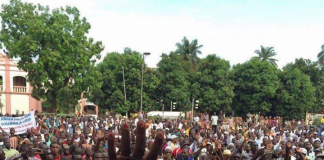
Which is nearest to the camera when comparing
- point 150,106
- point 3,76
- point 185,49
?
point 150,106

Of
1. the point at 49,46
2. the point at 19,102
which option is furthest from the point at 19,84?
the point at 49,46

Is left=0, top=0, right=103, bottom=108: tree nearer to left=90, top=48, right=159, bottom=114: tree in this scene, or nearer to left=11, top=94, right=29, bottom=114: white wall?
left=90, top=48, right=159, bottom=114: tree

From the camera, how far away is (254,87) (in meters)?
38.9

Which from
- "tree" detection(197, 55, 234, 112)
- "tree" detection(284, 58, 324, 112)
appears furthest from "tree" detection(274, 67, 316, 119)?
"tree" detection(197, 55, 234, 112)

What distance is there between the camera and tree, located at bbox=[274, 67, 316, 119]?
3931 centimetres

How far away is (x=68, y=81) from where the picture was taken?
27.9 meters

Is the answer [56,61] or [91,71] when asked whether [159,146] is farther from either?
[91,71]

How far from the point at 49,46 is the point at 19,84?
16.8 meters

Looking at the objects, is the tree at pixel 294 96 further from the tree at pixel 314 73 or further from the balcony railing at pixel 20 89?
the balcony railing at pixel 20 89

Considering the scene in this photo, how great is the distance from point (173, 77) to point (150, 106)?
3.83m

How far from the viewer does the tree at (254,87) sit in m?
38.9

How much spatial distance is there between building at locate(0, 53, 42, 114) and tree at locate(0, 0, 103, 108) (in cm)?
1301

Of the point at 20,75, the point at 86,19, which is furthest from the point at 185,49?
the point at 86,19

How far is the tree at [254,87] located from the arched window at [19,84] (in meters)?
23.1
